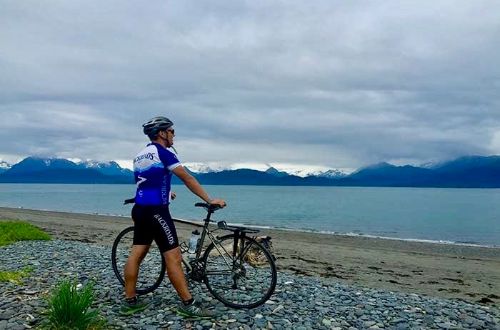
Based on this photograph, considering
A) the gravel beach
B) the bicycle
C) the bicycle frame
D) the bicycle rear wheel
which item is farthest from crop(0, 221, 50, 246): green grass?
the bicycle

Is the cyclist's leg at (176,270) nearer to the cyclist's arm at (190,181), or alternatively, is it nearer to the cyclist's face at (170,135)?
the cyclist's arm at (190,181)

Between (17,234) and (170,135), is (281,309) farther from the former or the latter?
(17,234)

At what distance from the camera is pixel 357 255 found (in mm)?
24797

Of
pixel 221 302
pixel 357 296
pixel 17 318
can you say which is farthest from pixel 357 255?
pixel 17 318

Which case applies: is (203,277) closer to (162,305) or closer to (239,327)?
(162,305)

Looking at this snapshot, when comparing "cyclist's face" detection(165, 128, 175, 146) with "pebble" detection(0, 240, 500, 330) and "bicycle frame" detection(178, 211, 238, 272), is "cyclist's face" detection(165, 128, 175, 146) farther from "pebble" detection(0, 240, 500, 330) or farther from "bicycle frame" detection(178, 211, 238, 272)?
"pebble" detection(0, 240, 500, 330)

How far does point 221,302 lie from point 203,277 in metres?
0.51

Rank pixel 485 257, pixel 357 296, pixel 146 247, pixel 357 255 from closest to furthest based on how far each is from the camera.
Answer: pixel 146 247
pixel 357 296
pixel 357 255
pixel 485 257

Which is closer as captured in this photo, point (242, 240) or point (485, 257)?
point (242, 240)

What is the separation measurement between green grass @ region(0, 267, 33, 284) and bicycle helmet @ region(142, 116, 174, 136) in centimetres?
421

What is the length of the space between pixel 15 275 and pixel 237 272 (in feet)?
15.2

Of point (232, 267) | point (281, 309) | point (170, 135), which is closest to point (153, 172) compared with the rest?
point (170, 135)

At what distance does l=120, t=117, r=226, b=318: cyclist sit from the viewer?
7.18 meters

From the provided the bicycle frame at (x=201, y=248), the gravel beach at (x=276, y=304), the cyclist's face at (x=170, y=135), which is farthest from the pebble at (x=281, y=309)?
the cyclist's face at (x=170, y=135)
